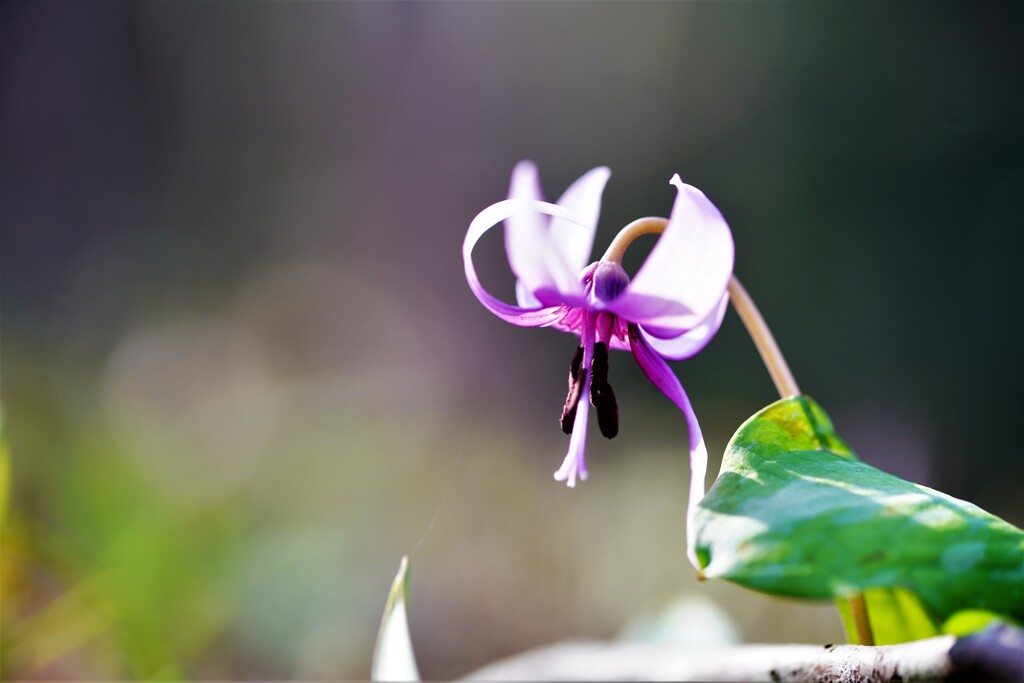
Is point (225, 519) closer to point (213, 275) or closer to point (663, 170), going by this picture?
point (213, 275)

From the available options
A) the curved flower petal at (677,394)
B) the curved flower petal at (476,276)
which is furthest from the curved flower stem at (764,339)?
the curved flower petal at (476,276)

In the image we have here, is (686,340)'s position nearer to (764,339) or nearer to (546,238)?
(764,339)

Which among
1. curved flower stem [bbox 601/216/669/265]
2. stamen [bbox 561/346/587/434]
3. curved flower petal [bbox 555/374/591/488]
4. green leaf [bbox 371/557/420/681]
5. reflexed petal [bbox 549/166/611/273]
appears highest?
reflexed petal [bbox 549/166/611/273]

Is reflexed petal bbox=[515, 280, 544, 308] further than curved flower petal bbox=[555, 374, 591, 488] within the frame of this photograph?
Yes

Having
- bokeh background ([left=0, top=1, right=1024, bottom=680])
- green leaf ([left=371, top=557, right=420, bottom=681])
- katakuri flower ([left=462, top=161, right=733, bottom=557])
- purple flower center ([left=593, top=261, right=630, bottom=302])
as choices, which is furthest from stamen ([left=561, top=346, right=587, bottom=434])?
bokeh background ([left=0, top=1, right=1024, bottom=680])

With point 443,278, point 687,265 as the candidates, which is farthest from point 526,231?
point 443,278

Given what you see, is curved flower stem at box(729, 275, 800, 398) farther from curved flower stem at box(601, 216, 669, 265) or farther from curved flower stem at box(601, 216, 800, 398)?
curved flower stem at box(601, 216, 669, 265)

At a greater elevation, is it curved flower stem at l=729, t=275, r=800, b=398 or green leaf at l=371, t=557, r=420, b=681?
curved flower stem at l=729, t=275, r=800, b=398
